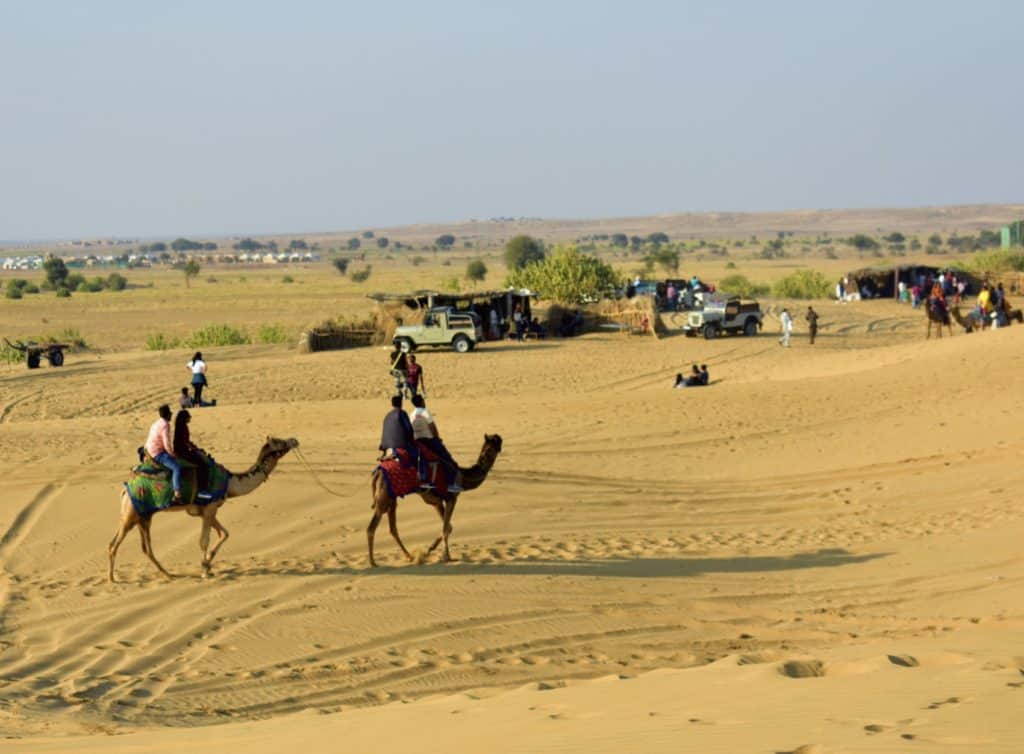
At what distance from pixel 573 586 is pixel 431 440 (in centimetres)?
219

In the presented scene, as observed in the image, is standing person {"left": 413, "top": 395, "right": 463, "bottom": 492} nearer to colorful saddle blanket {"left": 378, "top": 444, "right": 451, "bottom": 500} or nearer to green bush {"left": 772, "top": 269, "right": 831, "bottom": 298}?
colorful saddle blanket {"left": 378, "top": 444, "right": 451, "bottom": 500}

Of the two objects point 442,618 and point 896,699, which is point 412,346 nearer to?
point 442,618

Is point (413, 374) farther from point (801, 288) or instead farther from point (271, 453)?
point (801, 288)

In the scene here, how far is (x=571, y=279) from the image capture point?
53.5 metres

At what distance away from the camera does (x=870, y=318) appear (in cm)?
5334

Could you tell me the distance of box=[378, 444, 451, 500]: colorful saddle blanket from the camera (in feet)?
50.4

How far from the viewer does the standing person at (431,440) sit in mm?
15625

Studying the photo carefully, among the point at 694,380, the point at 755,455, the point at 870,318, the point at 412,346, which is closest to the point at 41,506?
the point at 755,455

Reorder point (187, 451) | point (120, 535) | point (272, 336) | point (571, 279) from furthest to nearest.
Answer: point (571, 279) → point (272, 336) → point (120, 535) → point (187, 451)

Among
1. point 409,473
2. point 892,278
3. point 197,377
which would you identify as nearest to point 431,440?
point 409,473

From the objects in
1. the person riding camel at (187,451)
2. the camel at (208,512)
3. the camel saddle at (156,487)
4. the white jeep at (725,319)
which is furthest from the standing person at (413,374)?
the white jeep at (725,319)

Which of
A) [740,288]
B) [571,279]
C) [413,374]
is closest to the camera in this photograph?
[413,374]

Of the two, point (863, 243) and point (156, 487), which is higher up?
point (863, 243)

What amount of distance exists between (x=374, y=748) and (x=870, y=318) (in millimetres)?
47223
